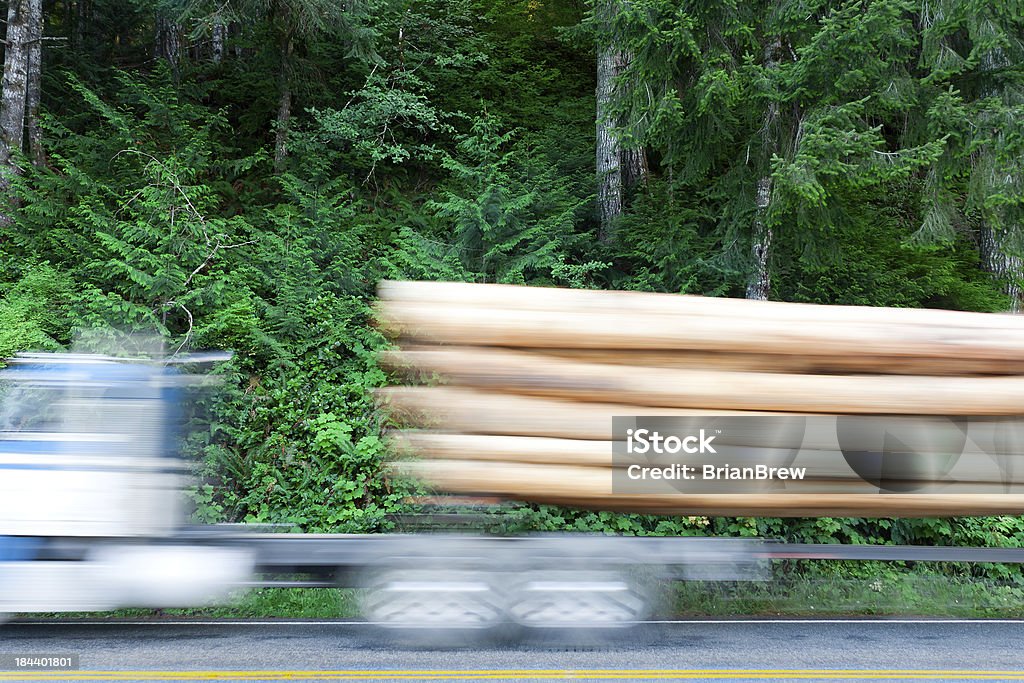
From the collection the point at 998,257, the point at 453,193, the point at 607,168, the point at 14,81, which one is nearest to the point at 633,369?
the point at 453,193

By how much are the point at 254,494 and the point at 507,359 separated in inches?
224

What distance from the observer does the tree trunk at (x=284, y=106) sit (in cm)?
1413

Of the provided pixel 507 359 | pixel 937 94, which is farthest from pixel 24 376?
pixel 937 94

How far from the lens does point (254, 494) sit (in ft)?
30.2

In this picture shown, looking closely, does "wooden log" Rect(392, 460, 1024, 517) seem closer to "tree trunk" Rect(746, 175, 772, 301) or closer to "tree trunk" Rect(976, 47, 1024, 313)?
"tree trunk" Rect(746, 175, 772, 301)

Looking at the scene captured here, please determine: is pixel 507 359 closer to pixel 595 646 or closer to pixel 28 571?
pixel 595 646

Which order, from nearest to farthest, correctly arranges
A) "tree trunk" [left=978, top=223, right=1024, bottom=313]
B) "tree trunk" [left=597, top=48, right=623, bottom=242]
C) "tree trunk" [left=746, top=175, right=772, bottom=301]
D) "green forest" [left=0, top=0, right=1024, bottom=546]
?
1. "green forest" [left=0, top=0, right=1024, bottom=546]
2. "tree trunk" [left=746, top=175, right=772, bottom=301]
3. "tree trunk" [left=978, top=223, right=1024, bottom=313]
4. "tree trunk" [left=597, top=48, right=623, bottom=242]

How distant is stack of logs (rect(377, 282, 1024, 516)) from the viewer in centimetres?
476

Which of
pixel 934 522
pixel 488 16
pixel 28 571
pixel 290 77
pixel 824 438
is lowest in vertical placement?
pixel 934 522

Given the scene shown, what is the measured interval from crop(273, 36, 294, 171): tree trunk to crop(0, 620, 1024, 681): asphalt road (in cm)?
979

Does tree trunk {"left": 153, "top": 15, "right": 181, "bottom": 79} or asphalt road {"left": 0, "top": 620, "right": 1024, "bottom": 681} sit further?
tree trunk {"left": 153, "top": 15, "right": 181, "bottom": 79}

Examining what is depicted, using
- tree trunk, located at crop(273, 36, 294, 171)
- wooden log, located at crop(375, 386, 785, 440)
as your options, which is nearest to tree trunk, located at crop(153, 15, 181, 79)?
tree trunk, located at crop(273, 36, 294, 171)

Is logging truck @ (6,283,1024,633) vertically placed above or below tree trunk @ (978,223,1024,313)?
below

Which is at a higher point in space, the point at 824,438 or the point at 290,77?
the point at 290,77
